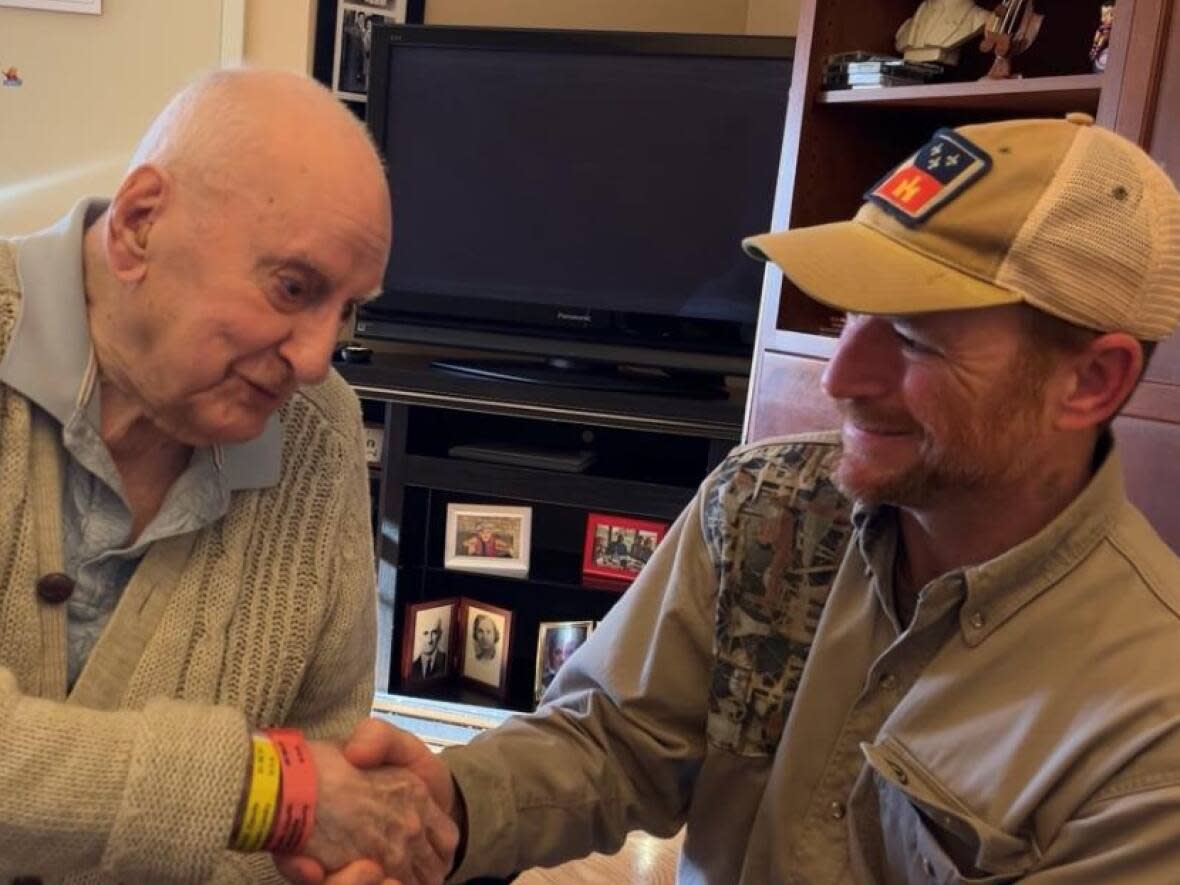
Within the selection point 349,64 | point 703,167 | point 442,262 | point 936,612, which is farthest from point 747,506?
point 349,64

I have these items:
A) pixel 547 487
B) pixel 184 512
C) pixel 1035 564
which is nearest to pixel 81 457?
pixel 184 512

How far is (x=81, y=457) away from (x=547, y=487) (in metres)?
1.80

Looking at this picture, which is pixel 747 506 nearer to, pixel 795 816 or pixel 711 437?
pixel 795 816

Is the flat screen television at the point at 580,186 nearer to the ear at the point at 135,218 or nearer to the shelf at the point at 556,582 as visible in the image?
the shelf at the point at 556,582

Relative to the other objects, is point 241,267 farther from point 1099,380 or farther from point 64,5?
point 64,5

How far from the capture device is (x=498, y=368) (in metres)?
2.86

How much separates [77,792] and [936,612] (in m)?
0.70

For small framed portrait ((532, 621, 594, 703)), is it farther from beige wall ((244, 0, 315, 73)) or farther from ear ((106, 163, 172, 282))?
ear ((106, 163, 172, 282))

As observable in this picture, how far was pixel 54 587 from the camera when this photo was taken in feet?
3.13

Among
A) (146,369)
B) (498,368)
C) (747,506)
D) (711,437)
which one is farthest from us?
(498,368)

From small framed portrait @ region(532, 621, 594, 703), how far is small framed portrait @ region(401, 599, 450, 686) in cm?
23

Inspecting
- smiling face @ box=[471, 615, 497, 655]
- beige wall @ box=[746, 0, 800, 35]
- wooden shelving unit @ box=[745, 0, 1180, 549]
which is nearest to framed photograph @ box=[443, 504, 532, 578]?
smiling face @ box=[471, 615, 497, 655]

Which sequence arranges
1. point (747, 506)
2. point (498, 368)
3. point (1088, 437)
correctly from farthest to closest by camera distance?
point (498, 368) → point (747, 506) → point (1088, 437)

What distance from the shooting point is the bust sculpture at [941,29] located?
6.62 ft
